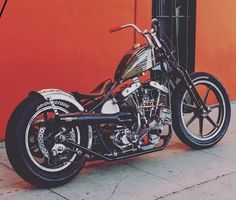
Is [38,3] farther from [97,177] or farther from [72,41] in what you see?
[97,177]

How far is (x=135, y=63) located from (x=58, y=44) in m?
1.36

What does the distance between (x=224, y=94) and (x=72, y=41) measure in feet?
6.31

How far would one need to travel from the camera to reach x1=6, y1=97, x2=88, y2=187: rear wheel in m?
4.18

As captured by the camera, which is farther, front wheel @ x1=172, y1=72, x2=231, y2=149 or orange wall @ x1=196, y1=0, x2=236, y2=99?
orange wall @ x1=196, y1=0, x2=236, y2=99

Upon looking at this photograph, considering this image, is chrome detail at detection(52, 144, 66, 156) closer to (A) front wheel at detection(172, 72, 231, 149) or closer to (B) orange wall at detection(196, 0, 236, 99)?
(A) front wheel at detection(172, 72, 231, 149)

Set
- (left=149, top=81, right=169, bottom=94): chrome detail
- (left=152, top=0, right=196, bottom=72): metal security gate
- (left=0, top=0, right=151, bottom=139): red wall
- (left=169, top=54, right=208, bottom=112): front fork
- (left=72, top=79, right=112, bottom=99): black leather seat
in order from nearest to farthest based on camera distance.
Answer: (left=72, top=79, right=112, bottom=99): black leather seat < (left=149, top=81, right=169, bottom=94): chrome detail < (left=169, top=54, right=208, bottom=112): front fork < (left=0, top=0, right=151, bottom=139): red wall < (left=152, top=0, right=196, bottom=72): metal security gate

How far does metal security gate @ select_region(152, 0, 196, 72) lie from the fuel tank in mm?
2515

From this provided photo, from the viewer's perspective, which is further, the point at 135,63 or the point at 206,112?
the point at 206,112

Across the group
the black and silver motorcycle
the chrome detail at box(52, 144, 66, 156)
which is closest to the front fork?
the black and silver motorcycle

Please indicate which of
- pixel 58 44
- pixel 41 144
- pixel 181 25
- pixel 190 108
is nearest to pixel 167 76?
pixel 190 108

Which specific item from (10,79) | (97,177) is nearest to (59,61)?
(10,79)

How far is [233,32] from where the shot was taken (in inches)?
328

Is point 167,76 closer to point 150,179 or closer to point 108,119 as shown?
point 108,119

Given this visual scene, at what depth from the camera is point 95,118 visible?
454 centimetres
